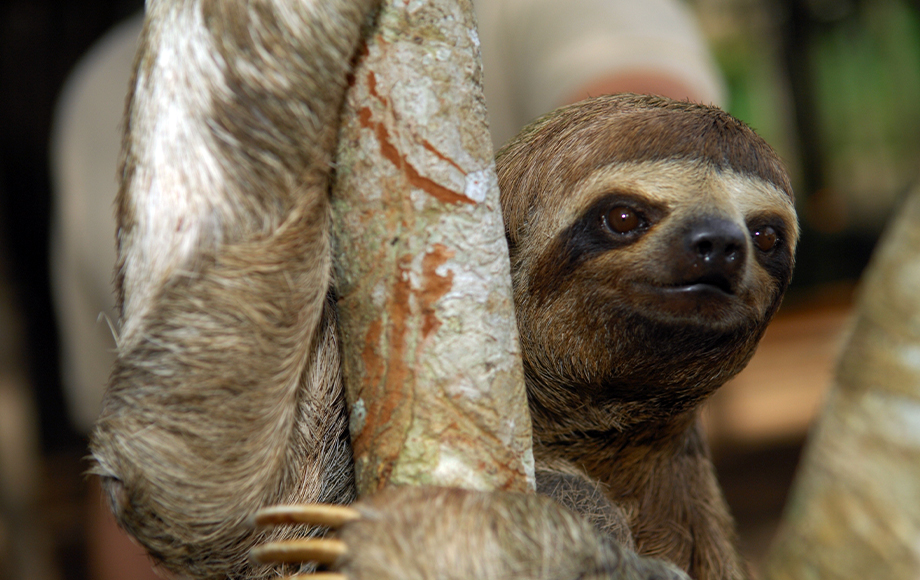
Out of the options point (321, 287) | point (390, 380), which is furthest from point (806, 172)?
point (390, 380)

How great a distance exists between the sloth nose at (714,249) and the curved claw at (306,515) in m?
1.42

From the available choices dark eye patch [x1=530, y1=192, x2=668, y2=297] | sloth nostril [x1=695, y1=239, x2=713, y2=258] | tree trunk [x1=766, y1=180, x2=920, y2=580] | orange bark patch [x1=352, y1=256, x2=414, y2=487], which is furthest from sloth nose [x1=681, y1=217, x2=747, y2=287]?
orange bark patch [x1=352, y1=256, x2=414, y2=487]

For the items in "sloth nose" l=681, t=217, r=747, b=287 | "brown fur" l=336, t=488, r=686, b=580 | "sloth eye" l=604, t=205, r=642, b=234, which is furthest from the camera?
"sloth eye" l=604, t=205, r=642, b=234

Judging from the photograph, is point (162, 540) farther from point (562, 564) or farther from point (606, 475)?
point (606, 475)

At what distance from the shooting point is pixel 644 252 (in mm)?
2943

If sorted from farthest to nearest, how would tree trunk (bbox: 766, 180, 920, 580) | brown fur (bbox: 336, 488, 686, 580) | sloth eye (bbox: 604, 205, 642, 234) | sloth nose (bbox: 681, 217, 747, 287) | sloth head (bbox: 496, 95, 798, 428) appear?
sloth eye (bbox: 604, 205, 642, 234) < sloth head (bbox: 496, 95, 798, 428) < sloth nose (bbox: 681, 217, 747, 287) < tree trunk (bbox: 766, 180, 920, 580) < brown fur (bbox: 336, 488, 686, 580)

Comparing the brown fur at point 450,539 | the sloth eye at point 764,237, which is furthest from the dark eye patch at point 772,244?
the brown fur at point 450,539

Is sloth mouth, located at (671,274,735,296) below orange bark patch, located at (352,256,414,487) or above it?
below

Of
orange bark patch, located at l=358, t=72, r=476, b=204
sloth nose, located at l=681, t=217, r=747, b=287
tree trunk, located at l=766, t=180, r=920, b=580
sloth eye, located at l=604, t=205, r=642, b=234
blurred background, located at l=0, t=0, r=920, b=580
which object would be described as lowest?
blurred background, located at l=0, t=0, r=920, b=580

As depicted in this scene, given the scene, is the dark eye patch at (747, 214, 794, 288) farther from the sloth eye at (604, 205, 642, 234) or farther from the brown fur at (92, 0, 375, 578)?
the brown fur at (92, 0, 375, 578)

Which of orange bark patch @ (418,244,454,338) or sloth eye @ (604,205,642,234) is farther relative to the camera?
sloth eye @ (604,205,642,234)

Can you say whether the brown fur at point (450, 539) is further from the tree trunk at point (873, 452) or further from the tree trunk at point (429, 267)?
the tree trunk at point (873, 452)

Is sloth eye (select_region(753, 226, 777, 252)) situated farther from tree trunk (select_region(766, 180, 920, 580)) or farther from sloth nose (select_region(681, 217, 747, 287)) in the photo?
tree trunk (select_region(766, 180, 920, 580))

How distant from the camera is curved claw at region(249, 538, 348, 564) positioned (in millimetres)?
2225
